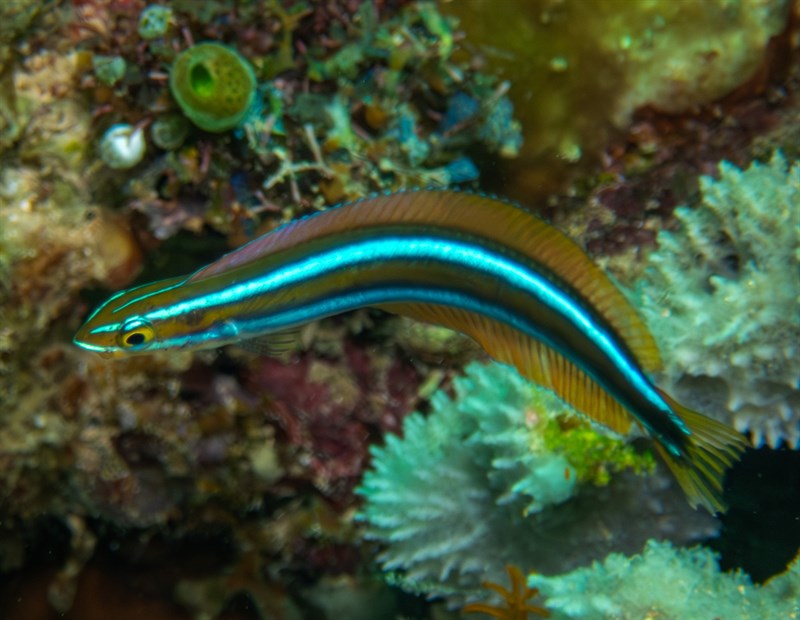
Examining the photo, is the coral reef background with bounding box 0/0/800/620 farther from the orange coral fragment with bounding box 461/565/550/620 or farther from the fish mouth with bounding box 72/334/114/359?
the fish mouth with bounding box 72/334/114/359

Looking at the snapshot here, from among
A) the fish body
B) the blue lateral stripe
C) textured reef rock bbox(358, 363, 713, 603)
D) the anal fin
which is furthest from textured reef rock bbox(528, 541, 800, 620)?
the blue lateral stripe

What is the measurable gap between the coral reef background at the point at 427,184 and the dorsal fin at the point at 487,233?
3.77 feet

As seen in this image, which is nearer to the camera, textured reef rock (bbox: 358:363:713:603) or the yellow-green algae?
textured reef rock (bbox: 358:363:713:603)

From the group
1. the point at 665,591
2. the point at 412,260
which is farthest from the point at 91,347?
the point at 665,591

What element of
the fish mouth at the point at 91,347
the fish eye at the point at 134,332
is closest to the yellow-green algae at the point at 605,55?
the fish eye at the point at 134,332

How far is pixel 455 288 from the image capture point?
6.97ft

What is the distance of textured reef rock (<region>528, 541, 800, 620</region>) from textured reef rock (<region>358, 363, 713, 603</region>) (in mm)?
384

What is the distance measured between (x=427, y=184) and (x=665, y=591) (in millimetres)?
2317

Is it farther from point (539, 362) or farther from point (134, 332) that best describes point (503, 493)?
point (134, 332)

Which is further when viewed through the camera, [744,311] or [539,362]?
[744,311]

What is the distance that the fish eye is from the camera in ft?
6.70

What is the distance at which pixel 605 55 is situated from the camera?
3.37 meters

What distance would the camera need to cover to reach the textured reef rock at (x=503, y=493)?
9.99ft

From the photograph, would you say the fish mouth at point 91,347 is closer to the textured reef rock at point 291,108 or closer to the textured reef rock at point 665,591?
the textured reef rock at point 291,108
